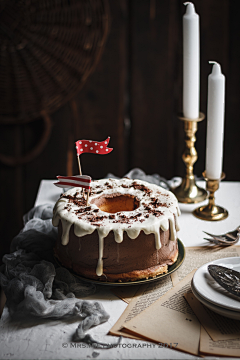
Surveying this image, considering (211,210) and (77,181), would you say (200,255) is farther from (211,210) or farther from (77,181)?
(77,181)

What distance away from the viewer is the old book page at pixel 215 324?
2.70ft

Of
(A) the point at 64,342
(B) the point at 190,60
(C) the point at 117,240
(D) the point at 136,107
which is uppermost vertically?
(B) the point at 190,60

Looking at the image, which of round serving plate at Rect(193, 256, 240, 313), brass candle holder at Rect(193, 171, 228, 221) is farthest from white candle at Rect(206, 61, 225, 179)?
round serving plate at Rect(193, 256, 240, 313)

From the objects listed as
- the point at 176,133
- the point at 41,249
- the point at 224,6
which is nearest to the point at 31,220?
the point at 41,249

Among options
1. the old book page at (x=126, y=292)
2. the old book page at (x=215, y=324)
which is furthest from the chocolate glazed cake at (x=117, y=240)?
the old book page at (x=215, y=324)

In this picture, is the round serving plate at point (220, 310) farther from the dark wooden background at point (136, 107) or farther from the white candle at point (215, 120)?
the dark wooden background at point (136, 107)

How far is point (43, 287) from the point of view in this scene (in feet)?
3.15

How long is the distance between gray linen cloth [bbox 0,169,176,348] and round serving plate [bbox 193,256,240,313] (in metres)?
0.21

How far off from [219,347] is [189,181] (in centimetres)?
78

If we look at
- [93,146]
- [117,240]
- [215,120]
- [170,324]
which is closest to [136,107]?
[215,120]

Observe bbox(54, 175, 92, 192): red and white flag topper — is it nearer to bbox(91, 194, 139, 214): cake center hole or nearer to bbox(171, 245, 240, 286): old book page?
bbox(91, 194, 139, 214): cake center hole

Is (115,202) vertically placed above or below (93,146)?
below

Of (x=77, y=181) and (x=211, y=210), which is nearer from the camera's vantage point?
(x=77, y=181)

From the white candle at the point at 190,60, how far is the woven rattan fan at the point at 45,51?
74 centimetres
